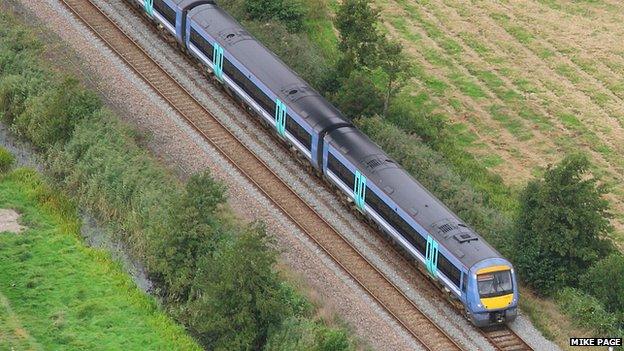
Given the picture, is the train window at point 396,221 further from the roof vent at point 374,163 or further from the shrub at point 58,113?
the shrub at point 58,113

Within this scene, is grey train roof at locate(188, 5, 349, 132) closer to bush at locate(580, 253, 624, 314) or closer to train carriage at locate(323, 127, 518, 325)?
train carriage at locate(323, 127, 518, 325)

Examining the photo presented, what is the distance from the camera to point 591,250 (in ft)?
136

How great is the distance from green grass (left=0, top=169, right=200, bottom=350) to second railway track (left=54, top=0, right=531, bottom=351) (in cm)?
715

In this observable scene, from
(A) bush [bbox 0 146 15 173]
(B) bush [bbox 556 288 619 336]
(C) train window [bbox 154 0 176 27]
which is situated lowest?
(A) bush [bbox 0 146 15 173]

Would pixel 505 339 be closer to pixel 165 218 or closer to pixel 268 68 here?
pixel 165 218

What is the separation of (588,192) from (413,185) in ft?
22.1

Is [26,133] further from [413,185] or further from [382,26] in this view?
[382,26]

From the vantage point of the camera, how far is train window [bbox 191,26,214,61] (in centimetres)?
5088

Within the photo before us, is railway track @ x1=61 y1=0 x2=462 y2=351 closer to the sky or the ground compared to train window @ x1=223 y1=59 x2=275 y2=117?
closer to the ground

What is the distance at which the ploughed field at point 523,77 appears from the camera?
54.6m

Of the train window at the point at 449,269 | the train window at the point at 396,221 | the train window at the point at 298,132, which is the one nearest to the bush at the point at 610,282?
the train window at the point at 449,269

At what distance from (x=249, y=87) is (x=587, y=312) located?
60.1 feet

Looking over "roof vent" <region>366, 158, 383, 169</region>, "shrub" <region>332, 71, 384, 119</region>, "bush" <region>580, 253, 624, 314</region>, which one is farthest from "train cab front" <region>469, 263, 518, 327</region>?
"shrub" <region>332, 71, 384, 119</region>

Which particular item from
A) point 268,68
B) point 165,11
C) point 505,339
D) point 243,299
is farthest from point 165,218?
point 165,11
